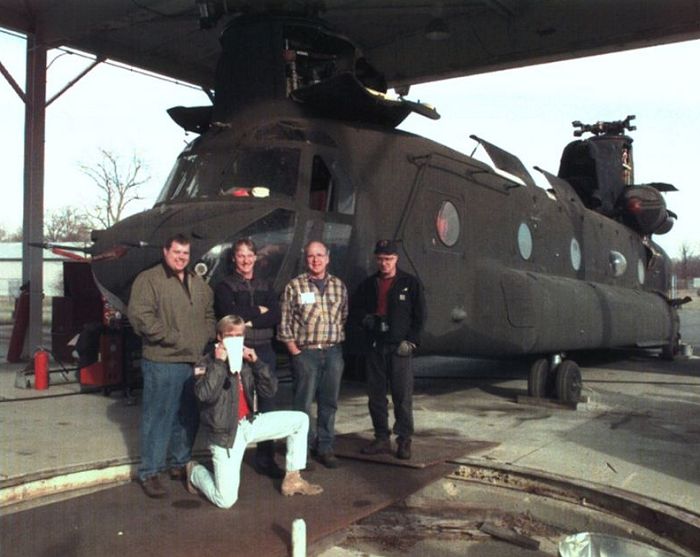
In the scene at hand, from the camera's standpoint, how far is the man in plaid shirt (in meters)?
5.63

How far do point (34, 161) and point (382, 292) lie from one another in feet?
32.3

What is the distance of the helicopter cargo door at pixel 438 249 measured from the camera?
301 inches

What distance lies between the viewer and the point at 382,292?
6.12 metres

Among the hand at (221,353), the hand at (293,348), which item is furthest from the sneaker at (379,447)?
the hand at (221,353)

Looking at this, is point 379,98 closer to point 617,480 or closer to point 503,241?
point 503,241

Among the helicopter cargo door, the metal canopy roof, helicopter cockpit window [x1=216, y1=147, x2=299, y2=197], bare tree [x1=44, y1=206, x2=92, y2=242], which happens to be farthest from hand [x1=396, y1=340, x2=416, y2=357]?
bare tree [x1=44, y1=206, x2=92, y2=242]

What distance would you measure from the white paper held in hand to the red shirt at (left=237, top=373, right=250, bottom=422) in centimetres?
13

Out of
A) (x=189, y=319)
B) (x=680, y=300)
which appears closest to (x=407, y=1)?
(x=680, y=300)

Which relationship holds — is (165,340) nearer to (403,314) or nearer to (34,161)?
(403,314)

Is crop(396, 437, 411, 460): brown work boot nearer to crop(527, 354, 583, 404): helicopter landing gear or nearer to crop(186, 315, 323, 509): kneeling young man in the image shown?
crop(186, 315, 323, 509): kneeling young man

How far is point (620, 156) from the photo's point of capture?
1557 centimetres

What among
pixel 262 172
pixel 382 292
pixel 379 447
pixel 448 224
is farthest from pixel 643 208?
pixel 379 447

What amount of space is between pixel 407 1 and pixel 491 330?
23.5ft

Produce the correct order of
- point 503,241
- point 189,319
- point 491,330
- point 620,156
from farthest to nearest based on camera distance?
point 620,156, point 503,241, point 491,330, point 189,319
